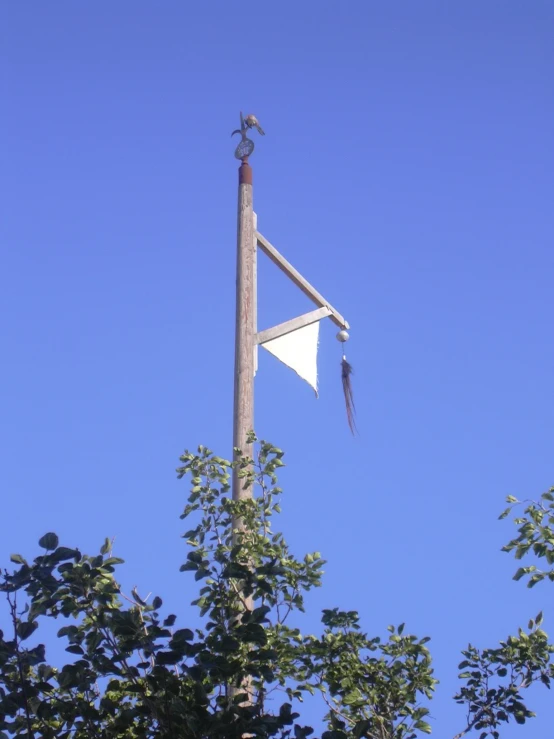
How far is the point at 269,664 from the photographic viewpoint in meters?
5.18

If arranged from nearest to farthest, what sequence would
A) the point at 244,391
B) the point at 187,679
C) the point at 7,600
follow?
the point at 7,600 < the point at 187,679 < the point at 244,391

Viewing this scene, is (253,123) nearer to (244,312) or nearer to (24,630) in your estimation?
(244,312)

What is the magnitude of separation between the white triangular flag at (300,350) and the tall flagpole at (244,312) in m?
0.29

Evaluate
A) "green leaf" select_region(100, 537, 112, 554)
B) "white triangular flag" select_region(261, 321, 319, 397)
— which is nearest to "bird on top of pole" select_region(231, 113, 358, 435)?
"white triangular flag" select_region(261, 321, 319, 397)

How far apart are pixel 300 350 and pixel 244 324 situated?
0.78 metres

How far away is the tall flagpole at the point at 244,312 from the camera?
6.28m

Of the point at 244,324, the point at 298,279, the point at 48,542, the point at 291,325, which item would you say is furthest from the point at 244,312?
the point at 48,542

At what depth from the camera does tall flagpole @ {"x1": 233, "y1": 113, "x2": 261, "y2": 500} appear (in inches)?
247

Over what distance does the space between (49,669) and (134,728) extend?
577 mm

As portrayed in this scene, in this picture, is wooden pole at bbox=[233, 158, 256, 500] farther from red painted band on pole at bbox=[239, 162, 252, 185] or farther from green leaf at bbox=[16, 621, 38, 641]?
green leaf at bbox=[16, 621, 38, 641]

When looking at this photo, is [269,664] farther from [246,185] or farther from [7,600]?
Answer: [246,185]

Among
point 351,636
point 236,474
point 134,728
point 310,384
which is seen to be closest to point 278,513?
point 236,474

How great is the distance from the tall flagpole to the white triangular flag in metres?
0.29

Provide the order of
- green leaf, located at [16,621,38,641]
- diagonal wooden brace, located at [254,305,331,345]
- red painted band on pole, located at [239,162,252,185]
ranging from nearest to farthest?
green leaf, located at [16,621,38,641]
diagonal wooden brace, located at [254,305,331,345]
red painted band on pole, located at [239,162,252,185]
